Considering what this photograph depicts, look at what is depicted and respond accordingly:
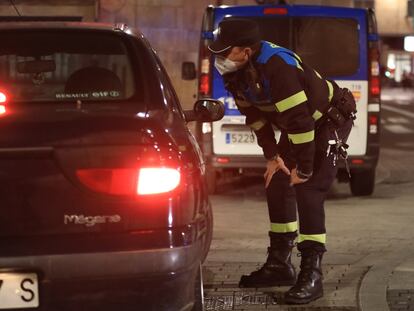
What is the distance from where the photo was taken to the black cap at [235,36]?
14.3 ft

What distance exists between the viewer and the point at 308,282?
4.64 m

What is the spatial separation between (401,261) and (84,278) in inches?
130

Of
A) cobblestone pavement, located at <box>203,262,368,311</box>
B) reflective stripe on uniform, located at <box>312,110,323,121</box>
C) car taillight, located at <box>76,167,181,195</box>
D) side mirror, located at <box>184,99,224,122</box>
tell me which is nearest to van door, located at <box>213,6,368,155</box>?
cobblestone pavement, located at <box>203,262,368,311</box>

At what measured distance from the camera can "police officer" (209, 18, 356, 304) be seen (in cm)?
431

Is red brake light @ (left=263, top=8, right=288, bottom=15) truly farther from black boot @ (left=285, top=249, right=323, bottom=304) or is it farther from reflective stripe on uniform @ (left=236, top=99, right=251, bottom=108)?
black boot @ (left=285, top=249, right=323, bottom=304)

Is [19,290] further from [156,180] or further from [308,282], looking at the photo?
[308,282]

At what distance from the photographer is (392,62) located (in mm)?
71938

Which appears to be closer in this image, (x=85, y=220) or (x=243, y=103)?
(x=85, y=220)

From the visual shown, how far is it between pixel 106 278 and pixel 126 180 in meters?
0.39

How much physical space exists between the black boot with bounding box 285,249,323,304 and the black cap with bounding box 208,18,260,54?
1.34 m

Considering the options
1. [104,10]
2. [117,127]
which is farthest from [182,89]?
[117,127]

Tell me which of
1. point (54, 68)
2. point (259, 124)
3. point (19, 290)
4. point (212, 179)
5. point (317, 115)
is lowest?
point (212, 179)

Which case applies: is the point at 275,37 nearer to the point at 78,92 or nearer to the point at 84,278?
the point at 78,92

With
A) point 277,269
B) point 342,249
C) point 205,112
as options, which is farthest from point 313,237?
point 342,249
